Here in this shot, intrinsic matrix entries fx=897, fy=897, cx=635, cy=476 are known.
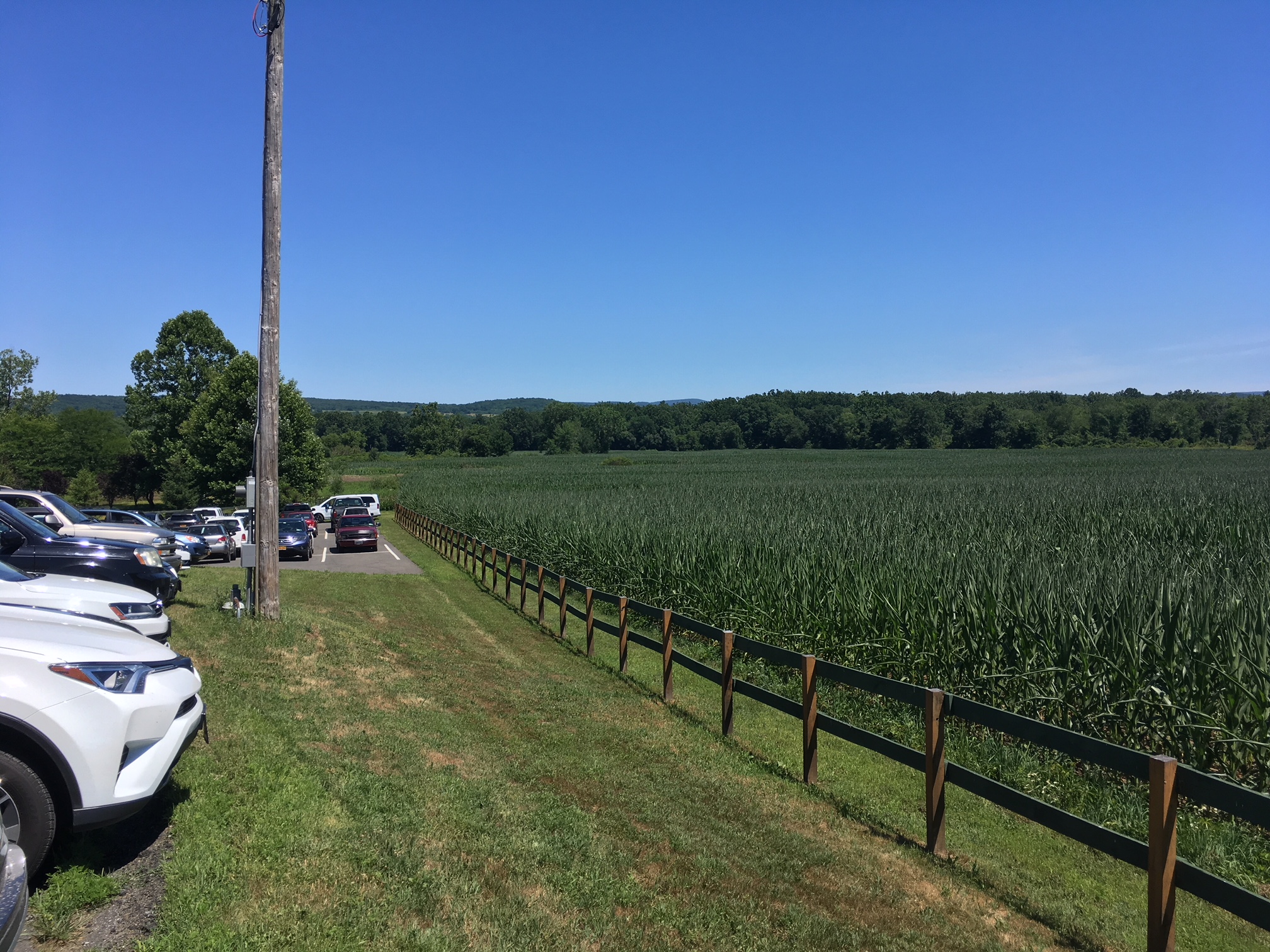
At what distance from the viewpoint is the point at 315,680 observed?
30.9ft

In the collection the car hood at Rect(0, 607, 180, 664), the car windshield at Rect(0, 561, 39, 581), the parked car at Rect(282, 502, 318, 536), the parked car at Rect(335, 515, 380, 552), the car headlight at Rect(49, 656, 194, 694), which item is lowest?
the parked car at Rect(282, 502, 318, 536)

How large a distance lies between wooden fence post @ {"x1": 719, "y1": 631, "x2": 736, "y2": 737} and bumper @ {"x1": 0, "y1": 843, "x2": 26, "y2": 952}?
6386 mm

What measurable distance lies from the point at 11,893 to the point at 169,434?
66195mm

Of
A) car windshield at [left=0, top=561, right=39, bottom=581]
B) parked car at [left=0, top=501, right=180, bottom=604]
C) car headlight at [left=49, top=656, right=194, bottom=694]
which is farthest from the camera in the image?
parked car at [left=0, top=501, right=180, bottom=604]

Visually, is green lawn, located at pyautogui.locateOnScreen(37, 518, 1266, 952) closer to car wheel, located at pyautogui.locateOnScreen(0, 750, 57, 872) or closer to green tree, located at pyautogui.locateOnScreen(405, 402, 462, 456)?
car wheel, located at pyautogui.locateOnScreen(0, 750, 57, 872)

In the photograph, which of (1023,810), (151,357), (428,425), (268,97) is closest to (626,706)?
(1023,810)

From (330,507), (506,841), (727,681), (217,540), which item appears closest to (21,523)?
(727,681)

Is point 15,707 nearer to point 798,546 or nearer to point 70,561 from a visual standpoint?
point 70,561

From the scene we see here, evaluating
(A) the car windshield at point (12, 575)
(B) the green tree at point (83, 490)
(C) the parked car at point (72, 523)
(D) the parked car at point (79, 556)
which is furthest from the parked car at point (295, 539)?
(B) the green tree at point (83, 490)

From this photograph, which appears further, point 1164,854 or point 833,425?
point 833,425

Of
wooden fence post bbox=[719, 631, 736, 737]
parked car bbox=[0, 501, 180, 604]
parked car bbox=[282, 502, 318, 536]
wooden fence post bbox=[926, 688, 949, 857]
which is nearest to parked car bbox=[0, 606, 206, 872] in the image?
wooden fence post bbox=[926, 688, 949, 857]

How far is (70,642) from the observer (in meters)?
4.62

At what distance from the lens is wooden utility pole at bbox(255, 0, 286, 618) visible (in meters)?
11.8

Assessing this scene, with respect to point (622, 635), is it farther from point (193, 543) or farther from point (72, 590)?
point (193, 543)
